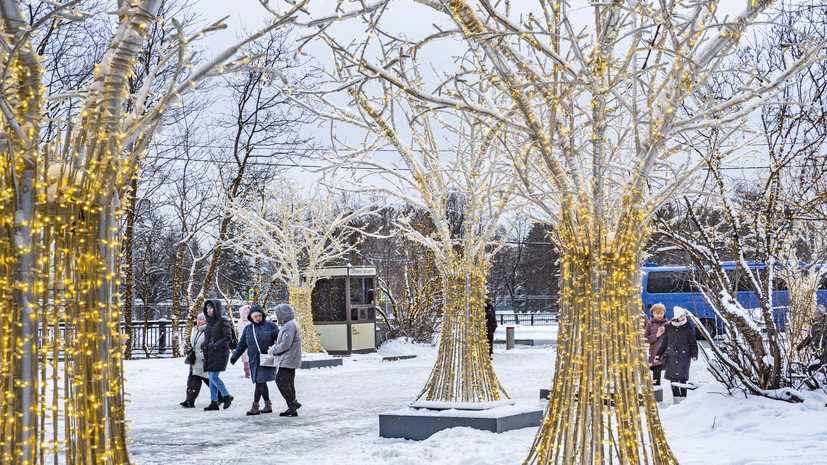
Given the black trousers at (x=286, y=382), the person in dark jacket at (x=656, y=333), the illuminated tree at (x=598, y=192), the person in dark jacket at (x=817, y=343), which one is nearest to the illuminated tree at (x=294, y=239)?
the black trousers at (x=286, y=382)

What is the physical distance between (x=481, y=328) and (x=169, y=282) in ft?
111

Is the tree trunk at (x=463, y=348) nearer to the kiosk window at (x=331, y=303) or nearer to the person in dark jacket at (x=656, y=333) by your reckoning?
the person in dark jacket at (x=656, y=333)

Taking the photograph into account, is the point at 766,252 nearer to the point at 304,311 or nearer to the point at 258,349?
the point at 258,349

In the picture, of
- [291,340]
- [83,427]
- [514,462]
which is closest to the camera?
[83,427]

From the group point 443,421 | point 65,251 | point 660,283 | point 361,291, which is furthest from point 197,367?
point 660,283

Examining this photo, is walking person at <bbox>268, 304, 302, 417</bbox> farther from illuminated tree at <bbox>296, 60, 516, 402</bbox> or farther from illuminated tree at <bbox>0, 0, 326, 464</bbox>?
illuminated tree at <bbox>0, 0, 326, 464</bbox>

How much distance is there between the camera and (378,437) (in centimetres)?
865

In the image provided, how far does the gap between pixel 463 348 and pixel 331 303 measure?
13.3m

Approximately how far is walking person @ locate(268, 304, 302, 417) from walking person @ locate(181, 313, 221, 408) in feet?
4.39

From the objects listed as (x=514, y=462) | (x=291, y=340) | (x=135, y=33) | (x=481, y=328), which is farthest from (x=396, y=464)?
(x=135, y=33)

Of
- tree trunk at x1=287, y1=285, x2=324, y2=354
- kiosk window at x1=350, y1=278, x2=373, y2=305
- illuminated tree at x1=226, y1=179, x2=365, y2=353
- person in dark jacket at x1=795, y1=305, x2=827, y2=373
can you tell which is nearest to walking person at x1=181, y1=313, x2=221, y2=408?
Answer: illuminated tree at x1=226, y1=179, x2=365, y2=353

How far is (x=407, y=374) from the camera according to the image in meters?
17.0

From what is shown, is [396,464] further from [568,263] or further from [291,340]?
[291,340]

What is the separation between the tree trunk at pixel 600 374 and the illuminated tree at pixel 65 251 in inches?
95.8
